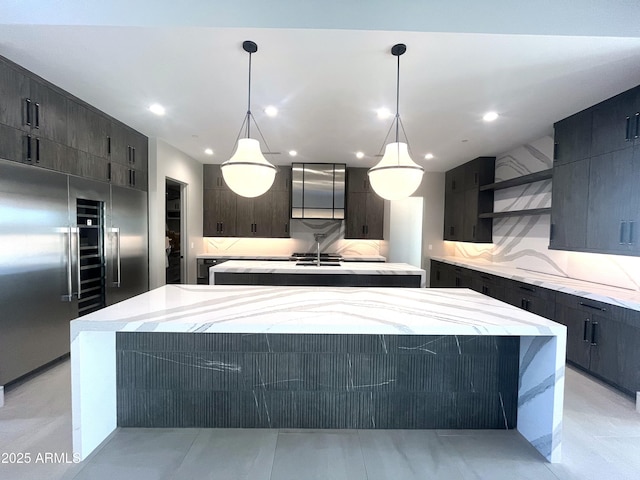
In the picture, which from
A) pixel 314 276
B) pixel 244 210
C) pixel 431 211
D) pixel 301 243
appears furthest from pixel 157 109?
pixel 431 211

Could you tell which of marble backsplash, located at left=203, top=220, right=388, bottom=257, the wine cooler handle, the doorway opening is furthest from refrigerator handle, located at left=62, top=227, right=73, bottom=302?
marble backsplash, located at left=203, top=220, right=388, bottom=257

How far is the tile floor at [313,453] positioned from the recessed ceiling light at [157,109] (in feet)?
9.09

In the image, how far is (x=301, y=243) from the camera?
21.4 feet

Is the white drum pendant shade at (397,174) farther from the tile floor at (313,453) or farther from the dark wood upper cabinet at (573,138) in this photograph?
the dark wood upper cabinet at (573,138)

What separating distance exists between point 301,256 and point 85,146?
12.1 ft

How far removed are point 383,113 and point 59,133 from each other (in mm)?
3086

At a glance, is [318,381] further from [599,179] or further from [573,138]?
[573,138]

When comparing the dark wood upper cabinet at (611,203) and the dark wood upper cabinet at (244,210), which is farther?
the dark wood upper cabinet at (244,210)

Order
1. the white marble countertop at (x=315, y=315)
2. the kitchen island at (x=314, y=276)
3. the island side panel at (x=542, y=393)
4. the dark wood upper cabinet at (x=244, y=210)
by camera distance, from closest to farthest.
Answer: the white marble countertop at (x=315, y=315), the island side panel at (x=542, y=393), the kitchen island at (x=314, y=276), the dark wood upper cabinet at (x=244, y=210)

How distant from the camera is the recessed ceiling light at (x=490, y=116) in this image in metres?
3.35

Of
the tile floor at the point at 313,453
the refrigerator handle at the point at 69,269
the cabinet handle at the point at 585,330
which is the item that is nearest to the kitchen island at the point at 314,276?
the refrigerator handle at the point at 69,269

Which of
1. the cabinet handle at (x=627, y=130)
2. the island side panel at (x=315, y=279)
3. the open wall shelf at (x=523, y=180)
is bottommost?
the island side panel at (x=315, y=279)

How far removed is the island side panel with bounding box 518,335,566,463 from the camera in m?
1.80

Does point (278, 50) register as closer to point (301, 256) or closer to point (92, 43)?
point (92, 43)
